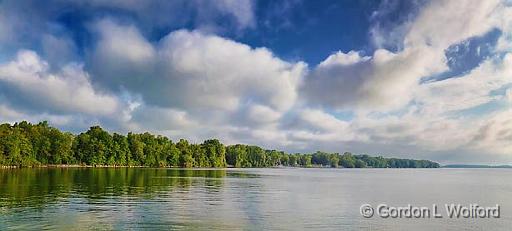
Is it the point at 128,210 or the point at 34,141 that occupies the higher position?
the point at 34,141

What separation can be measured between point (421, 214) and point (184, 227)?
2221cm

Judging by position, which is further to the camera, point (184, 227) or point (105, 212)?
point (105, 212)

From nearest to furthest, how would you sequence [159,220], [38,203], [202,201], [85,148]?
[159,220]
[38,203]
[202,201]
[85,148]

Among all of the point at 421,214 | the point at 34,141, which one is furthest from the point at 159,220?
the point at 34,141

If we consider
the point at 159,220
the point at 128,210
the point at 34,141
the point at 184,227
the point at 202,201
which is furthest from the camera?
the point at 34,141

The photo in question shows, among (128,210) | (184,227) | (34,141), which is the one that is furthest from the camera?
(34,141)

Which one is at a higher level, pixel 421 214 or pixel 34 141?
pixel 34 141

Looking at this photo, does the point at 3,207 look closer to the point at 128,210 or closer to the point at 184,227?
the point at 128,210

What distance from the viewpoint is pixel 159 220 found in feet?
108

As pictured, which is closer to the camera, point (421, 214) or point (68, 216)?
point (68, 216)

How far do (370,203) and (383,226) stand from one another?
52.9ft

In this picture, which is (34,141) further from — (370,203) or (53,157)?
(370,203)

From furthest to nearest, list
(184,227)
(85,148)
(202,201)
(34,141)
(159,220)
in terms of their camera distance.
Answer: (85,148) → (34,141) → (202,201) → (159,220) → (184,227)

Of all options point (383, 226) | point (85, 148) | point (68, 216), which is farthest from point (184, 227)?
point (85, 148)
